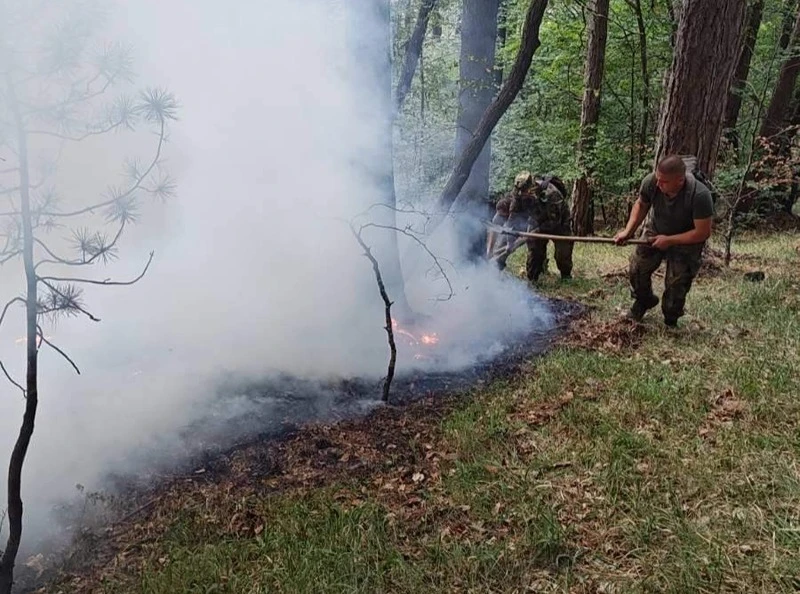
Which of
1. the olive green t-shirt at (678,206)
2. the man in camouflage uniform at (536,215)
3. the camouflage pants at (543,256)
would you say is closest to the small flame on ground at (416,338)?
the olive green t-shirt at (678,206)

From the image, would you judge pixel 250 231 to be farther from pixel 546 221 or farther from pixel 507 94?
pixel 546 221

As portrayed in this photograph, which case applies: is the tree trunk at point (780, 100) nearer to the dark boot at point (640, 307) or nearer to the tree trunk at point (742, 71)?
the tree trunk at point (742, 71)

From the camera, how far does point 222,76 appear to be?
653 centimetres

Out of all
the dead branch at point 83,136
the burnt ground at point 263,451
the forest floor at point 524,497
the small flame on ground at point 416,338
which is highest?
the dead branch at point 83,136

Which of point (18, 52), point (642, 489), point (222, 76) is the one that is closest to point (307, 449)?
point (642, 489)

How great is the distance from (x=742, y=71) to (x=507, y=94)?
33.1ft

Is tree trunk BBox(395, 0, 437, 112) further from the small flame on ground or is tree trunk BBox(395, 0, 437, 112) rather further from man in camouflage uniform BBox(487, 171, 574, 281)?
the small flame on ground

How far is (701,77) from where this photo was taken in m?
6.59

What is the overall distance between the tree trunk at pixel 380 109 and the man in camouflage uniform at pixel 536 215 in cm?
240

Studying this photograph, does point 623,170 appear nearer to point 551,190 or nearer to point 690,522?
point 551,190

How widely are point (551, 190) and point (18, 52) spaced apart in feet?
23.2

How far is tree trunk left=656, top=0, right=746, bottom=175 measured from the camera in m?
6.44

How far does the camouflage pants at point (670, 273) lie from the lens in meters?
5.37

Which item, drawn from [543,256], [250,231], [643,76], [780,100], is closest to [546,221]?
[543,256]
